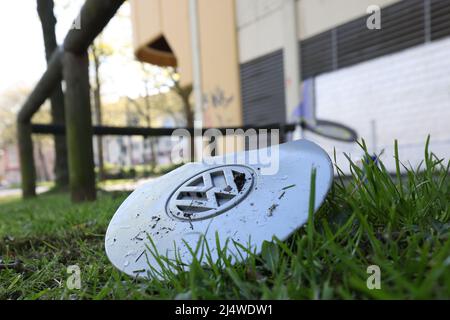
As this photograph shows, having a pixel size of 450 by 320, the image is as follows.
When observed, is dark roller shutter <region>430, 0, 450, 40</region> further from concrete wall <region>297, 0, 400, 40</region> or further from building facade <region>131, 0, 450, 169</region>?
concrete wall <region>297, 0, 400, 40</region>

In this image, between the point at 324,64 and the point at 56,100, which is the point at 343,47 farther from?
the point at 56,100

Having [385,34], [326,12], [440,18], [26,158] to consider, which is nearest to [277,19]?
[326,12]

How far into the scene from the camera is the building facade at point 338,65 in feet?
19.5

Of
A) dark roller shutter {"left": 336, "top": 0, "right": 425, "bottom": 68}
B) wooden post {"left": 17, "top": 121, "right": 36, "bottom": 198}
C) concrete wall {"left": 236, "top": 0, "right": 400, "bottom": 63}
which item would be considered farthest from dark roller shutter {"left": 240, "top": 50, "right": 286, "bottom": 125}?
wooden post {"left": 17, "top": 121, "right": 36, "bottom": 198}

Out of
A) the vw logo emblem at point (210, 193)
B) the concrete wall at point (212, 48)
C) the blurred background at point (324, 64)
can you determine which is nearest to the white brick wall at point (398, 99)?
the blurred background at point (324, 64)

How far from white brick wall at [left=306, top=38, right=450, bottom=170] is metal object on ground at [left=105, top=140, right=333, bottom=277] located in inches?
171

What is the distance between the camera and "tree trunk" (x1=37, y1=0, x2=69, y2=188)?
5215 millimetres

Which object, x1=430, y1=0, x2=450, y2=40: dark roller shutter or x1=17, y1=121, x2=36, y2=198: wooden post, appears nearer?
x1=17, y1=121, x2=36, y2=198: wooden post

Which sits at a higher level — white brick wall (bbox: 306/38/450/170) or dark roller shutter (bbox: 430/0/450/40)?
dark roller shutter (bbox: 430/0/450/40)

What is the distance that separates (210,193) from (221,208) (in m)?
0.10

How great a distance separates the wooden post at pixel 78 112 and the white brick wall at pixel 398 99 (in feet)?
11.7

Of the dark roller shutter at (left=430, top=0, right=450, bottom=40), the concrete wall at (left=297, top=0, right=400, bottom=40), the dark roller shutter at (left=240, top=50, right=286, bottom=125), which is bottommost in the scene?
the dark roller shutter at (left=240, top=50, right=286, bottom=125)

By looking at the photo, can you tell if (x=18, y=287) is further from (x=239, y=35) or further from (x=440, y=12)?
(x=239, y=35)
